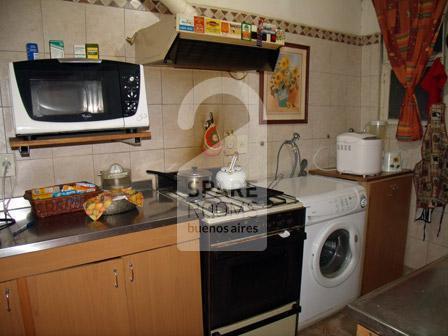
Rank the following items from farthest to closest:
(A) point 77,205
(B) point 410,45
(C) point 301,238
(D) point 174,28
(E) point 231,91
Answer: (B) point 410,45 → (E) point 231,91 → (C) point 301,238 → (A) point 77,205 → (D) point 174,28

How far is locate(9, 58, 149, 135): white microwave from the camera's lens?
1.43m

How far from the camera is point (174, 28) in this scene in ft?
4.96

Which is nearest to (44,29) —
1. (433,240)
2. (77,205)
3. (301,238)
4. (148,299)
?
(77,205)

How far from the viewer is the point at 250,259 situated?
5.73 feet

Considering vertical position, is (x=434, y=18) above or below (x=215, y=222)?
above

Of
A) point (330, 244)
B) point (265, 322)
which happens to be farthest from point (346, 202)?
point (265, 322)

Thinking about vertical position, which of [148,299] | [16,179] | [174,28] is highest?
[174,28]

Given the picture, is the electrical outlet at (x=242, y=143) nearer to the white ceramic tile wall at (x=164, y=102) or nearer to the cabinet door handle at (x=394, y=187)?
the white ceramic tile wall at (x=164, y=102)

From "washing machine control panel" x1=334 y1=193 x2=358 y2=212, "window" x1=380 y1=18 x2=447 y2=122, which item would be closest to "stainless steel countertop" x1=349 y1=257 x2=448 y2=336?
"washing machine control panel" x1=334 y1=193 x2=358 y2=212

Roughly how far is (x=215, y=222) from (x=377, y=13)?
7.19 feet

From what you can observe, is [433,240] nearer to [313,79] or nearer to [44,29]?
[313,79]

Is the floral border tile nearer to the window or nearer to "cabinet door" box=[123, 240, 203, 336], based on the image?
the window

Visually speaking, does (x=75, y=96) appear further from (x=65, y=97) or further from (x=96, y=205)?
(x=96, y=205)

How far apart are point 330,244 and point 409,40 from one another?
62.7 inches
